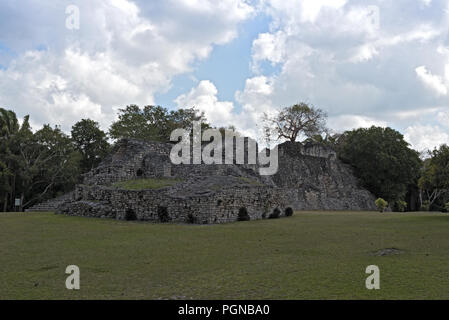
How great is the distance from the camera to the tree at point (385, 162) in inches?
1639

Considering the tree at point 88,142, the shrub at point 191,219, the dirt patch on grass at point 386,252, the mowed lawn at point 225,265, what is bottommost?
the mowed lawn at point 225,265

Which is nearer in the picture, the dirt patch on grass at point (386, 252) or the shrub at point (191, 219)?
the dirt patch on grass at point (386, 252)

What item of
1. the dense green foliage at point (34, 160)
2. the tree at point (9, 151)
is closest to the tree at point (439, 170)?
the dense green foliage at point (34, 160)

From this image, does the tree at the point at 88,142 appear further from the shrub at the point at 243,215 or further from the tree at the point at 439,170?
the tree at the point at 439,170

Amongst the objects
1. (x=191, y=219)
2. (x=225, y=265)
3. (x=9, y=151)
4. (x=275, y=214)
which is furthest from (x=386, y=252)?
(x=9, y=151)

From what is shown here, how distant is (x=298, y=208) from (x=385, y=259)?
27.3 metres

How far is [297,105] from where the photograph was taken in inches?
1925

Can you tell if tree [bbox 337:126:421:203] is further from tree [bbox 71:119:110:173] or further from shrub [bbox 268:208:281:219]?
tree [bbox 71:119:110:173]

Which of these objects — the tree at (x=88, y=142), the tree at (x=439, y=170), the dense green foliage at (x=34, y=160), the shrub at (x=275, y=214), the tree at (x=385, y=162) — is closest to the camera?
the tree at (x=439, y=170)

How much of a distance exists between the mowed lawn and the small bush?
578 cm

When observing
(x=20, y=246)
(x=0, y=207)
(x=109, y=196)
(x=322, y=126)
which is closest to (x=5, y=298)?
(x=20, y=246)

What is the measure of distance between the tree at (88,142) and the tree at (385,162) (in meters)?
28.9

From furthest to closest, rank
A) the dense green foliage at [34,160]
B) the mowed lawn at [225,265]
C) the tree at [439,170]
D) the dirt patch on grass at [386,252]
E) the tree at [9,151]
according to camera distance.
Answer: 1. the dense green foliage at [34,160]
2. the tree at [9,151]
3. the tree at [439,170]
4. the dirt patch on grass at [386,252]
5. the mowed lawn at [225,265]

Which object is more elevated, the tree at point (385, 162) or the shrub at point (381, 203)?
the tree at point (385, 162)
